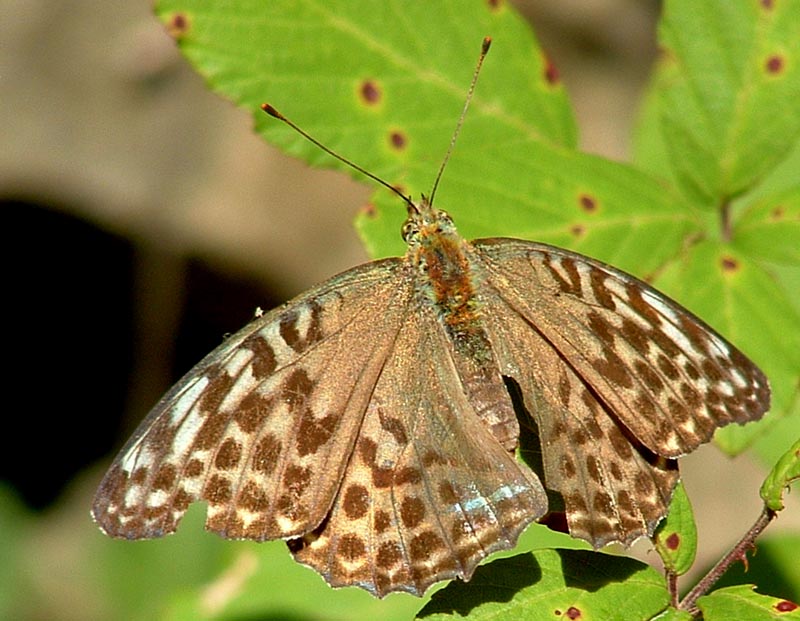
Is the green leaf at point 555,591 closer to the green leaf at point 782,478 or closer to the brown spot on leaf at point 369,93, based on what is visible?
the green leaf at point 782,478

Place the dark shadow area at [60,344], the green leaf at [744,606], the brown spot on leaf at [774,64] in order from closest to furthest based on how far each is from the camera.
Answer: the green leaf at [744,606] → the brown spot on leaf at [774,64] → the dark shadow area at [60,344]

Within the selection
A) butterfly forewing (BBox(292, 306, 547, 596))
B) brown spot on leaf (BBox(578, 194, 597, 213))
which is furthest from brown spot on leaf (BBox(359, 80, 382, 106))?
butterfly forewing (BBox(292, 306, 547, 596))

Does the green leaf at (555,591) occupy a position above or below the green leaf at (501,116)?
below

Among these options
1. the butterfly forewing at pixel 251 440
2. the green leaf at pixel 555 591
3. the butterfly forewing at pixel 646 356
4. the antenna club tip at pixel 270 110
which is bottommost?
the green leaf at pixel 555 591

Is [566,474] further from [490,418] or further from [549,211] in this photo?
[549,211]

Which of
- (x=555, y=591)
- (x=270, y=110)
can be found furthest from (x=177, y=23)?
(x=555, y=591)

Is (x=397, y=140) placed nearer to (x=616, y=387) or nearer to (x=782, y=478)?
(x=616, y=387)

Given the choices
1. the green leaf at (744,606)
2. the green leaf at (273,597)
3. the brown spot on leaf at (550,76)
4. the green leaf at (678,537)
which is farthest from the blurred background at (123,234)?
the green leaf at (744,606)
